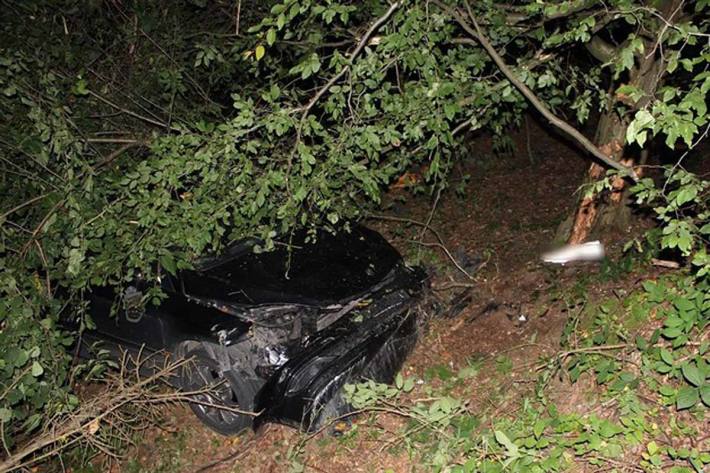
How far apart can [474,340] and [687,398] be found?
2.40 metres

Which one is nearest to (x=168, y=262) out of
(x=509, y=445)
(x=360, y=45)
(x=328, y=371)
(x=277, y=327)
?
(x=277, y=327)

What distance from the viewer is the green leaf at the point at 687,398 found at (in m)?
3.28

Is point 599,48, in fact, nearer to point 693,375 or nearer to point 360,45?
point 360,45

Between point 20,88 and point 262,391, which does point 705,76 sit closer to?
point 262,391

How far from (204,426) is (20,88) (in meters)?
3.17

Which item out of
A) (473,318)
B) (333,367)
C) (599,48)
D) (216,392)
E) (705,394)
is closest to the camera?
(705,394)

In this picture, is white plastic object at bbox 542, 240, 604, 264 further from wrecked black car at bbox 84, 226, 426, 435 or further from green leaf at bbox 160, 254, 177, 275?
green leaf at bbox 160, 254, 177, 275

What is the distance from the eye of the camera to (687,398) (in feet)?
10.8

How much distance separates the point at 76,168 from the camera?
518 centimetres

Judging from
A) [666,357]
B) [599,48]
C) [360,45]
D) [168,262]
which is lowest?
[666,357]

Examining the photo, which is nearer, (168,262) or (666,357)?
(666,357)

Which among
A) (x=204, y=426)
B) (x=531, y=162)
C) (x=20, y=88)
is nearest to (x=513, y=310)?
(x=204, y=426)

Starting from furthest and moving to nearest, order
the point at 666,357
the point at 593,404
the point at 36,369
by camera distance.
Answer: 1. the point at 593,404
2. the point at 36,369
3. the point at 666,357

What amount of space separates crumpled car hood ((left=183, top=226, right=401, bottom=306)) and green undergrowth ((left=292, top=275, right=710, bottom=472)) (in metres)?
0.87
